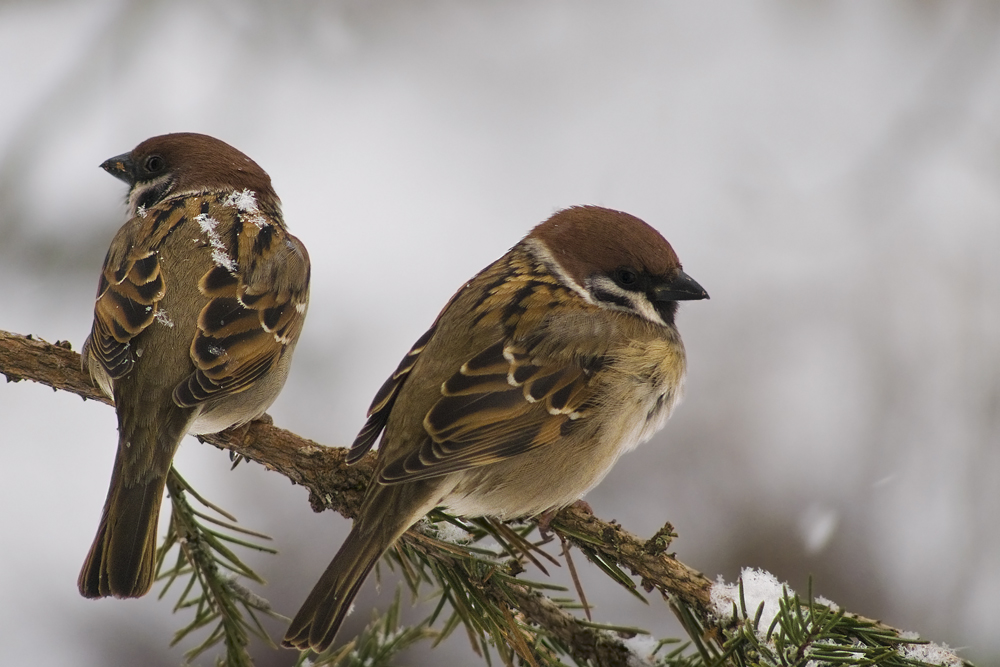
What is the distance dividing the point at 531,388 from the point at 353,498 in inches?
21.5

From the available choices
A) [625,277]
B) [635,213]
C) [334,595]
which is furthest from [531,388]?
[635,213]

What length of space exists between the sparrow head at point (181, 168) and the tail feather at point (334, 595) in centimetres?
158

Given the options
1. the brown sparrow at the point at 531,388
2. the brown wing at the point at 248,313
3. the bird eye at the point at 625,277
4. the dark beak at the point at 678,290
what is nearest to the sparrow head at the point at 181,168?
the brown wing at the point at 248,313

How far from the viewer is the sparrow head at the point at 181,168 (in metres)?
3.16

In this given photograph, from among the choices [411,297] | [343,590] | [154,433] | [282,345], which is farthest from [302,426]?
[343,590]

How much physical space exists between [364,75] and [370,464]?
3.51m

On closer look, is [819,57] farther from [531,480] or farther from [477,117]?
[531,480]

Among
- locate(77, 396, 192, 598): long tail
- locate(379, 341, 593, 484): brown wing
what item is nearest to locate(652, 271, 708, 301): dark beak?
locate(379, 341, 593, 484): brown wing

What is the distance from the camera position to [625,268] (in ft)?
9.11

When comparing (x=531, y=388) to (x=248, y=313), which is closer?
(x=531, y=388)

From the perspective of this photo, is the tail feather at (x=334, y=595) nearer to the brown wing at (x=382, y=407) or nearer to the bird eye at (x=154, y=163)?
the brown wing at (x=382, y=407)

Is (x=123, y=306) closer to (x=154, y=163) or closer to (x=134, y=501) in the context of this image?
(x=134, y=501)

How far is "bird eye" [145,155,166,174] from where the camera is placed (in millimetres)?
3191

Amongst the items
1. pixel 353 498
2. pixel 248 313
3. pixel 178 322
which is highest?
pixel 248 313
